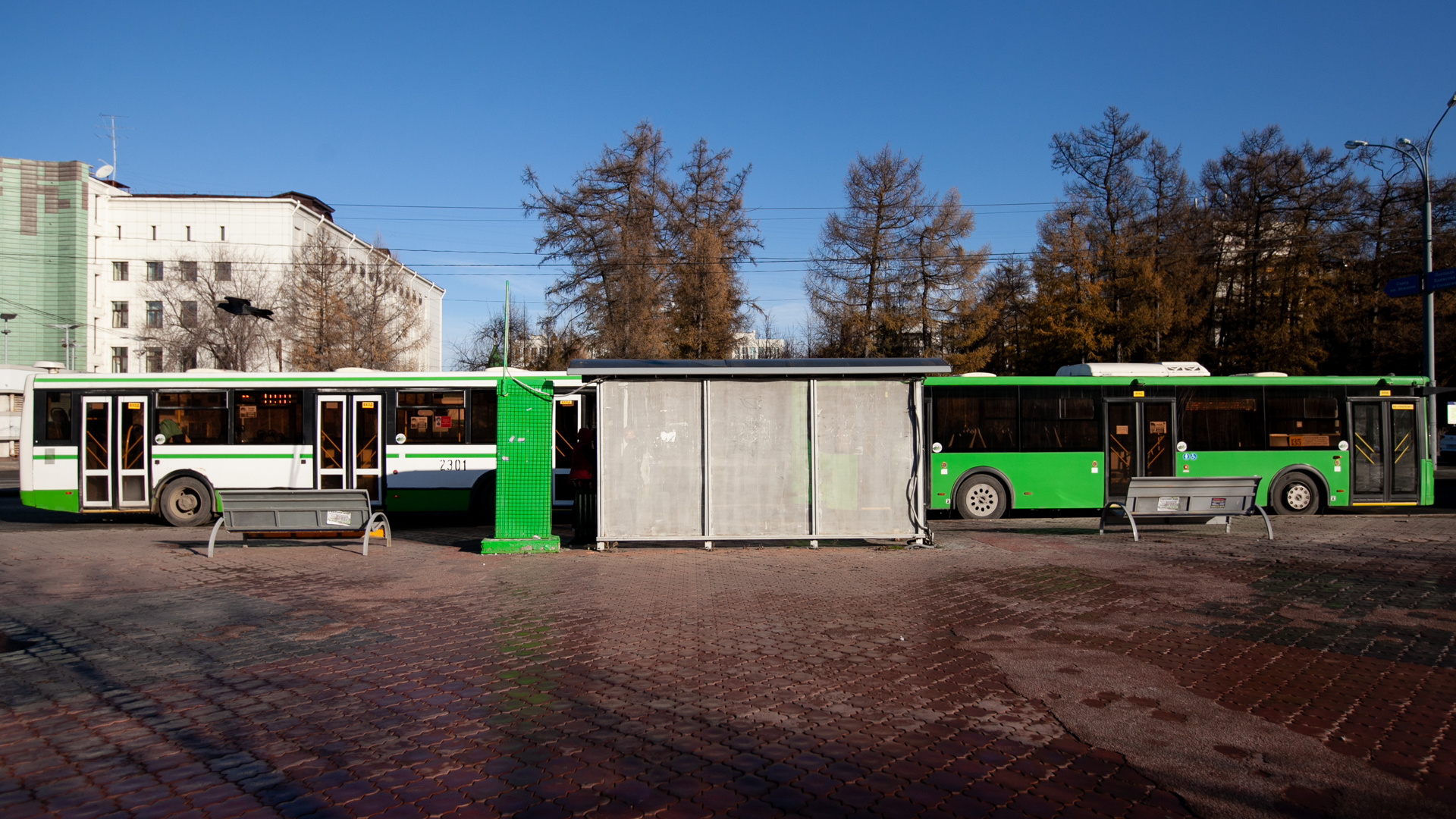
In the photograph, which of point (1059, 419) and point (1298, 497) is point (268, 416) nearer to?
point (1059, 419)

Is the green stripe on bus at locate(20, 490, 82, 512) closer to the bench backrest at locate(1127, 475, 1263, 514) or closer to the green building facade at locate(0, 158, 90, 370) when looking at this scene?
the bench backrest at locate(1127, 475, 1263, 514)

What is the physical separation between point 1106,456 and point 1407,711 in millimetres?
13162

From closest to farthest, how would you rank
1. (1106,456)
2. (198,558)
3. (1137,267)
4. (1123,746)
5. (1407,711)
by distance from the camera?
(1123,746) → (1407,711) → (198,558) → (1106,456) → (1137,267)

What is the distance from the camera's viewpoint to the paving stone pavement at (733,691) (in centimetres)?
458

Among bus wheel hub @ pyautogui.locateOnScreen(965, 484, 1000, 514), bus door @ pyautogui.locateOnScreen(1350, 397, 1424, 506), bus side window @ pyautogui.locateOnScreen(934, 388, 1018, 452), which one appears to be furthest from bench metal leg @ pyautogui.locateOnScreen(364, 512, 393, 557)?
bus door @ pyautogui.locateOnScreen(1350, 397, 1424, 506)

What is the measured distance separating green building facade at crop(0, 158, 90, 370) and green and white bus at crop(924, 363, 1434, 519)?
68623 mm

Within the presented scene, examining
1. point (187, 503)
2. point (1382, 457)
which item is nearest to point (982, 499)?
point (1382, 457)

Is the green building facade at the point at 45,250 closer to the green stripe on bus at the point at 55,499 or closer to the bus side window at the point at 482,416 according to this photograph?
the green stripe on bus at the point at 55,499

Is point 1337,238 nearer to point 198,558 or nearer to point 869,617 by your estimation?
point 869,617

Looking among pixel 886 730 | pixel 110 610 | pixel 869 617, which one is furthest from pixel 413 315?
pixel 886 730

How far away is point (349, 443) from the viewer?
58.7ft

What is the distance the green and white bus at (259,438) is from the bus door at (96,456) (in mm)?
21

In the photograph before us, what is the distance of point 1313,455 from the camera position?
61.3 feet

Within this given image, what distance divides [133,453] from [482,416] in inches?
270
